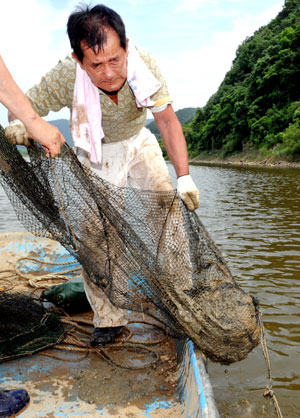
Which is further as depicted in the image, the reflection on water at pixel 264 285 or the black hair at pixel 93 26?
the reflection on water at pixel 264 285

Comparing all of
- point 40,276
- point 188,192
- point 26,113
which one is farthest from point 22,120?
point 40,276

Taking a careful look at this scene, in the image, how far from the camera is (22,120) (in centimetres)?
202

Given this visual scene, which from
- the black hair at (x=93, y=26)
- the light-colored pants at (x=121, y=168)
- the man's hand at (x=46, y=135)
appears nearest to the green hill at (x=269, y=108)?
the light-colored pants at (x=121, y=168)

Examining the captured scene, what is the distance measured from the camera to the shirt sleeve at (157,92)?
2.53 m

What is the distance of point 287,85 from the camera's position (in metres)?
39.0

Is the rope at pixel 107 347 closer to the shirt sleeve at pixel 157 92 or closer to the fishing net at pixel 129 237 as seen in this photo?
the fishing net at pixel 129 237

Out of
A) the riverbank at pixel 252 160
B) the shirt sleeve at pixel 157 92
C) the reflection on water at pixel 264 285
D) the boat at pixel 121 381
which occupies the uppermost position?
the shirt sleeve at pixel 157 92

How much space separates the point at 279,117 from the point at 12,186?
124 ft

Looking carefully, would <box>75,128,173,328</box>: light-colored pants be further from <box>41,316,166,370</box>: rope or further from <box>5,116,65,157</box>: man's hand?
<box>5,116,65,157</box>: man's hand

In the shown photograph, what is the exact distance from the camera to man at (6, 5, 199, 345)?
7.23ft

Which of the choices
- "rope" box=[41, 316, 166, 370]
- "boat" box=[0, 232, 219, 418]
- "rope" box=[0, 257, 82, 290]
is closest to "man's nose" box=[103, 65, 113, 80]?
"boat" box=[0, 232, 219, 418]

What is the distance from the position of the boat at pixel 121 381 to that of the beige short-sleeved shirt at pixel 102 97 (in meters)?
1.48

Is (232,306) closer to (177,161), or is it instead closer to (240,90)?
(177,161)

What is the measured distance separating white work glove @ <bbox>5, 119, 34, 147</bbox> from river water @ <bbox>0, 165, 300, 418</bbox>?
2.23m
